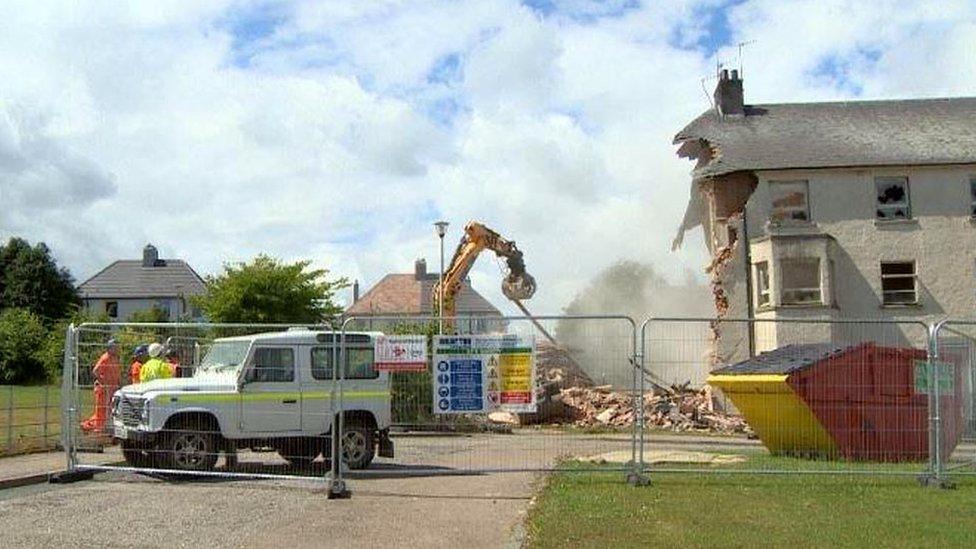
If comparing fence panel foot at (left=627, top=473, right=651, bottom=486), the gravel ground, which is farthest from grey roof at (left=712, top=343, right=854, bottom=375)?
fence panel foot at (left=627, top=473, right=651, bottom=486)

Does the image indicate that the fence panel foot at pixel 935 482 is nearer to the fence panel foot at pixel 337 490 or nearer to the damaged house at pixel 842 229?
the fence panel foot at pixel 337 490

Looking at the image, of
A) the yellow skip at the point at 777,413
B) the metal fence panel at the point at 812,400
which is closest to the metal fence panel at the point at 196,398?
the metal fence panel at the point at 812,400

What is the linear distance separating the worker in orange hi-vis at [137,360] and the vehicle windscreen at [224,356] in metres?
0.95

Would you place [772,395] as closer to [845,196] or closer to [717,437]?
[717,437]

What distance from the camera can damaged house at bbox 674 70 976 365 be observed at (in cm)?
3481

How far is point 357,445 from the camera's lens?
1550cm

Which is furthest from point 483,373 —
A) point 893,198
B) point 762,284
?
point 893,198

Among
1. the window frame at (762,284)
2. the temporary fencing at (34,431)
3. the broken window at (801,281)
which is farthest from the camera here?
the window frame at (762,284)

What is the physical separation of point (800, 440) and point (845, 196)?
2082cm

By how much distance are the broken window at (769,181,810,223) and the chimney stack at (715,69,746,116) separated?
4.79m

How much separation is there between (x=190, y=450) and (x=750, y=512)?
7.58 m

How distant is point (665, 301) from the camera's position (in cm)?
4403

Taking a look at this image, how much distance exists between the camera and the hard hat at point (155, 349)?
15.6m

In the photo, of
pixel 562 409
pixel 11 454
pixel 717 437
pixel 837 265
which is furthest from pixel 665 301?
pixel 11 454
